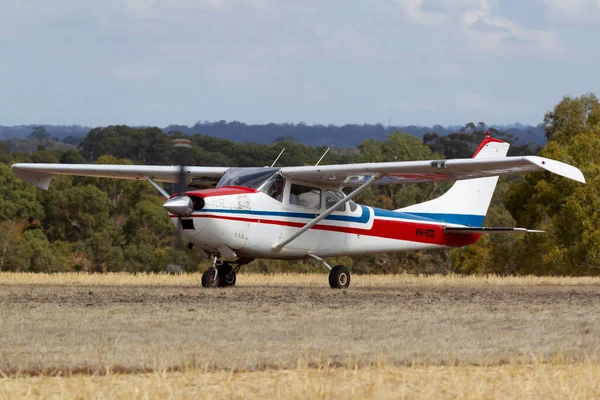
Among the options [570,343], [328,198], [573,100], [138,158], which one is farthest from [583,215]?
[138,158]

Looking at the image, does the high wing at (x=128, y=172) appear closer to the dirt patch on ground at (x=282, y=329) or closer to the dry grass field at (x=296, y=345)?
the dirt patch on ground at (x=282, y=329)

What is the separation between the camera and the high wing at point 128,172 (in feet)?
77.3

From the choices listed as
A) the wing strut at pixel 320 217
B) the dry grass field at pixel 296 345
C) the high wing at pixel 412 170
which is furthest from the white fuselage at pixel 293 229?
the dry grass field at pixel 296 345

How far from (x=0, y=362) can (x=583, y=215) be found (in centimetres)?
3985

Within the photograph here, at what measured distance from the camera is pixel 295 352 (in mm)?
10594

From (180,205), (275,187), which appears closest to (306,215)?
(275,187)

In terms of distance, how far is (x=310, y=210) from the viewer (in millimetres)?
21938

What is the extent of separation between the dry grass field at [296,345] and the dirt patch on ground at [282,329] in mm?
20

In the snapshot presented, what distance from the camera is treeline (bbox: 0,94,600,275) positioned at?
159 feet

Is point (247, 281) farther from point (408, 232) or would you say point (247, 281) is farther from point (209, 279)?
point (408, 232)

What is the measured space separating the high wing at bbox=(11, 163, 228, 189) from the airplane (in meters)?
0.03

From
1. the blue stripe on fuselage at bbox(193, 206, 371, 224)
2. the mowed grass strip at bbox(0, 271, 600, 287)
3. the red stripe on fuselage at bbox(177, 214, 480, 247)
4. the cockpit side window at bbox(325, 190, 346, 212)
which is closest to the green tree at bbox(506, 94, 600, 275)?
the mowed grass strip at bbox(0, 271, 600, 287)

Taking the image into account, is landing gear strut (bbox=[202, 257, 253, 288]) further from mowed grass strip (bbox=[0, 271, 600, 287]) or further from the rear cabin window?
the rear cabin window

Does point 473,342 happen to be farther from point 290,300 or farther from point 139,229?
point 139,229
